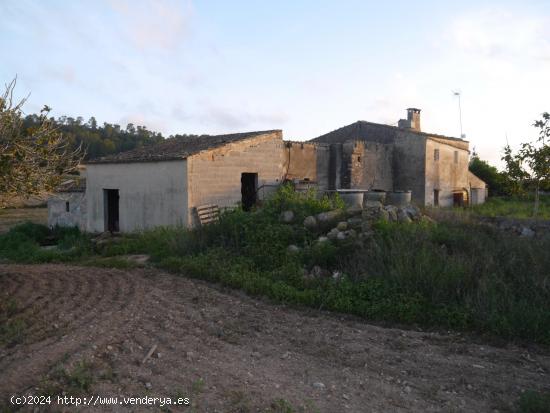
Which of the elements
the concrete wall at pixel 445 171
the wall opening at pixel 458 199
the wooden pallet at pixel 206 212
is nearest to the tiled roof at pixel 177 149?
the wooden pallet at pixel 206 212

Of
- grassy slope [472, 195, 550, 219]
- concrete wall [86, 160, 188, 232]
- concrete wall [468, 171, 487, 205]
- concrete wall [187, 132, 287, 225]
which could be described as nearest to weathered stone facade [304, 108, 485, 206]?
concrete wall [468, 171, 487, 205]

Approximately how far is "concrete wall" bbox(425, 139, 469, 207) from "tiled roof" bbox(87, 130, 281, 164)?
8.35 metres

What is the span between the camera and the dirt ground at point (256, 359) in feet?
13.5

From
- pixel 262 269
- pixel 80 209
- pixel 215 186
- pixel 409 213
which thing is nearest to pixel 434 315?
pixel 262 269

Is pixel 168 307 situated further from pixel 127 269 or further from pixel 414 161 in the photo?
pixel 414 161

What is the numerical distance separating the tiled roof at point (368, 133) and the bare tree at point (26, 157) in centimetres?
1708

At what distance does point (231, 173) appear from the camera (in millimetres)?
15320

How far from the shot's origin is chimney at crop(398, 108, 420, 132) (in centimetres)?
2531

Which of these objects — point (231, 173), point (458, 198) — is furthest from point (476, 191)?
point (231, 173)

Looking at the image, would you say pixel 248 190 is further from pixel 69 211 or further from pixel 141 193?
pixel 69 211

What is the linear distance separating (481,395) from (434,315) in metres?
2.12

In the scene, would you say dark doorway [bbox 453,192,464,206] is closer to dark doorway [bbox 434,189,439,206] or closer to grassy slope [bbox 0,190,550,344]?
dark doorway [bbox 434,189,439,206]

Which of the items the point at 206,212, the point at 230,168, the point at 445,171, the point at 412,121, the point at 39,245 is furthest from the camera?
the point at 412,121

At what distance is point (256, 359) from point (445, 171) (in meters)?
20.0
